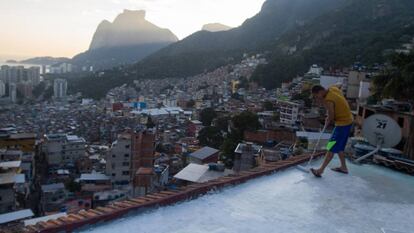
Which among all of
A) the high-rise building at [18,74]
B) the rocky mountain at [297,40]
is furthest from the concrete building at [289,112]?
the high-rise building at [18,74]

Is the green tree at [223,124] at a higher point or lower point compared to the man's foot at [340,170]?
lower

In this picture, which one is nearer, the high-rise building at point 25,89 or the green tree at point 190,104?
the green tree at point 190,104

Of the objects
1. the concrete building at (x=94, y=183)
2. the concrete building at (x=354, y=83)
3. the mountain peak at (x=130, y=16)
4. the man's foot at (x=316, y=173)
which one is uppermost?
the mountain peak at (x=130, y=16)

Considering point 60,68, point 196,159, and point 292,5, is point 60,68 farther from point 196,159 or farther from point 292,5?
point 196,159

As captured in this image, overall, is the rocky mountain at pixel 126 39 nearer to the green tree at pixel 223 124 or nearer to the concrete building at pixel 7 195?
the green tree at pixel 223 124

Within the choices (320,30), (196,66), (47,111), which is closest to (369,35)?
(320,30)

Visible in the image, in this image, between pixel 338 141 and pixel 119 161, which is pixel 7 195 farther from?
pixel 338 141

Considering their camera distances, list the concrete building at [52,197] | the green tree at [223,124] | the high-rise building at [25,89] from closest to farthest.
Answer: the concrete building at [52,197]
the green tree at [223,124]
the high-rise building at [25,89]

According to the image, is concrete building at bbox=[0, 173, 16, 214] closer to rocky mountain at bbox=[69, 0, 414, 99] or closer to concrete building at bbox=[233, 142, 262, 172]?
concrete building at bbox=[233, 142, 262, 172]
